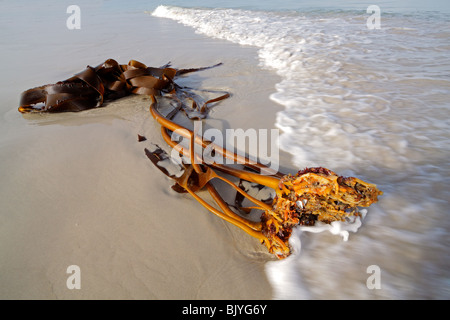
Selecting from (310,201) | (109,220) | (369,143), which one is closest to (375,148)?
(369,143)

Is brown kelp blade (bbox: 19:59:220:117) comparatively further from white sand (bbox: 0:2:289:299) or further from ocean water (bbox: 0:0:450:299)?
ocean water (bbox: 0:0:450:299)

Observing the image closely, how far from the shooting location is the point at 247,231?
1140mm

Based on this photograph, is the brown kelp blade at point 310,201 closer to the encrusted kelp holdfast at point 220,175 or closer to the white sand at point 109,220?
the encrusted kelp holdfast at point 220,175

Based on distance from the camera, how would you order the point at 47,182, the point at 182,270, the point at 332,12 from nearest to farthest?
the point at 182,270 → the point at 47,182 → the point at 332,12

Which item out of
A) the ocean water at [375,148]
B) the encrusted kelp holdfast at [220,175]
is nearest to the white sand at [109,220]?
the encrusted kelp holdfast at [220,175]

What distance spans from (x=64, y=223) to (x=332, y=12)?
393 inches

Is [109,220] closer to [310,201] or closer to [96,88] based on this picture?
[310,201]

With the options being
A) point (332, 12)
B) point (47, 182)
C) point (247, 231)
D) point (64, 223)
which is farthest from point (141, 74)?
point (332, 12)

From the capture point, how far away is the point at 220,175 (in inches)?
A: 62.2

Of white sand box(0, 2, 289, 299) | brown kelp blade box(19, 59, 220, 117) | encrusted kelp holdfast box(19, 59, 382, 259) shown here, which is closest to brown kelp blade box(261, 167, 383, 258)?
encrusted kelp holdfast box(19, 59, 382, 259)

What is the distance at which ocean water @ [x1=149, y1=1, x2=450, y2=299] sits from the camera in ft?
3.41

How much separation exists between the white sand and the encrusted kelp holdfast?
0.09 meters

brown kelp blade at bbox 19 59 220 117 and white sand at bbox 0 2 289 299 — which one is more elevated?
brown kelp blade at bbox 19 59 220 117
